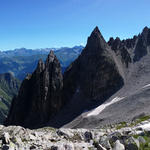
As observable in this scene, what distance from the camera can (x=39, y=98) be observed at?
300 ft

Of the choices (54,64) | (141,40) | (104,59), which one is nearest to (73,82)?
(54,64)

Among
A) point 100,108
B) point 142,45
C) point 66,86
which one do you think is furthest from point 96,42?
point 142,45

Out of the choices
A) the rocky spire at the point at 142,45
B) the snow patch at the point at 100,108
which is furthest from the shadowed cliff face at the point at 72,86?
the rocky spire at the point at 142,45

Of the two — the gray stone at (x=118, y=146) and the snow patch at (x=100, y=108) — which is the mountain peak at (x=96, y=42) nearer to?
the snow patch at (x=100, y=108)

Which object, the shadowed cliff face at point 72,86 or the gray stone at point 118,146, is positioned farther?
the shadowed cliff face at point 72,86

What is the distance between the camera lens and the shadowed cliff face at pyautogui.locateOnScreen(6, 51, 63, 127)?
9081 cm

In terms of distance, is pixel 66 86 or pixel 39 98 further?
pixel 66 86

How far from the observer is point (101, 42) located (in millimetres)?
104000

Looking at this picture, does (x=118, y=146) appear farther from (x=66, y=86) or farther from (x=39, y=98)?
(x=66, y=86)

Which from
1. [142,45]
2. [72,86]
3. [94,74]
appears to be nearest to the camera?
[94,74]

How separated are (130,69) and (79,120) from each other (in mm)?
49336

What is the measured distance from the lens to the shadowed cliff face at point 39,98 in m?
90.8

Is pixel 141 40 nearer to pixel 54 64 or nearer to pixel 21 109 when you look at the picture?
pixel 54 64

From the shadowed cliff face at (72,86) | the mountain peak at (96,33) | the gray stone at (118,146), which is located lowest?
the gray stone at (118,146)
